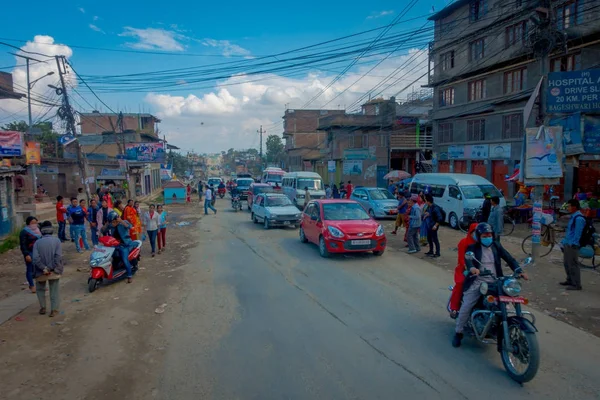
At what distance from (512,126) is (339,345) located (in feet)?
86.5

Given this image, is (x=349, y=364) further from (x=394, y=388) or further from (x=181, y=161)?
(x=181, y=161)

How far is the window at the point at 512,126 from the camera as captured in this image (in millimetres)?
26516

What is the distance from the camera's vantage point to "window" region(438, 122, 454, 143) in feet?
110

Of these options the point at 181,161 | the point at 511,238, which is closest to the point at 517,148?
the point at 511,238

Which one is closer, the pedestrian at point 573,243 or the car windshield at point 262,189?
the pedestrian at point 573,243

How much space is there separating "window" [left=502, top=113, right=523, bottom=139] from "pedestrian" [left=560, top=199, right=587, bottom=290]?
67.7ft

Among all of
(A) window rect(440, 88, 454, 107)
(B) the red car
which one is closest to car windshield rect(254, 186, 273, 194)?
(B) the red car

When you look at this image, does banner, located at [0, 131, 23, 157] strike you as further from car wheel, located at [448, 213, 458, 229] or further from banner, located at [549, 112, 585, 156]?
banner, located at [549, 112, 585, 156]

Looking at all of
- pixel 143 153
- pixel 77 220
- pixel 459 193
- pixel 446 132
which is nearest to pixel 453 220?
pixel 459 193

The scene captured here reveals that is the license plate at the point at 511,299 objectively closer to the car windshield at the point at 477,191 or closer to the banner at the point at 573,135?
the banner at the point at 573,135

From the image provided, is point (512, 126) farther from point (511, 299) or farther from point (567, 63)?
point (511, 299)

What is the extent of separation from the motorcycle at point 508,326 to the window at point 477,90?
2829cm

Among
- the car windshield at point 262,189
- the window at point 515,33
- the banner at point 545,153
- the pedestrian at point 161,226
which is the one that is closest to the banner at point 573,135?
the banner at point 545,153

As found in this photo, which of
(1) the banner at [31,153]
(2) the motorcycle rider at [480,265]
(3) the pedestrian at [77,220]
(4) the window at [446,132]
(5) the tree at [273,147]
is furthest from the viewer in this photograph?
(5) the tree at [273,147]
